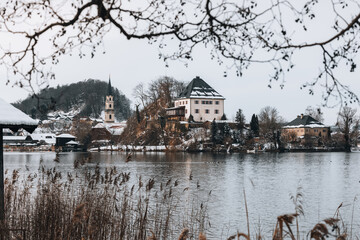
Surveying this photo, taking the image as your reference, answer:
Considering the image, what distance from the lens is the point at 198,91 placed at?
93688 mm

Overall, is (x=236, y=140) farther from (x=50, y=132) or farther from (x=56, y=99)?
(x=56, y=99)

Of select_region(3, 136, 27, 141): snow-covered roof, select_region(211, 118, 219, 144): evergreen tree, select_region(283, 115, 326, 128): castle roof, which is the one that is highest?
select_region(283, 115, 326, 128): castle roof

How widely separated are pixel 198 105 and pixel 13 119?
84575 millimetres

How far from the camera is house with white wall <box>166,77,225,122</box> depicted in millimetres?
90312

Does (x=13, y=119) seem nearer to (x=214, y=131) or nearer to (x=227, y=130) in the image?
(x=214, y=131)

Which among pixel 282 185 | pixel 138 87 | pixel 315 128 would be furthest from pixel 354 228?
pixel 315 128

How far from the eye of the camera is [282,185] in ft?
94.0

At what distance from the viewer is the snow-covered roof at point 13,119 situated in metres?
6.61

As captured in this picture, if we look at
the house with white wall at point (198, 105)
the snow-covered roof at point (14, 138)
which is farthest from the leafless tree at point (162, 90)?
the snow-covered roof at point (14, 138)

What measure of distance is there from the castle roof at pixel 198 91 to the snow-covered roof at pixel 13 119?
274 feet

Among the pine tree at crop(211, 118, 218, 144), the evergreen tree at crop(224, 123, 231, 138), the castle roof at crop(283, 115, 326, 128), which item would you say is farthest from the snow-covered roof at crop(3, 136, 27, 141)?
the castle roof at crop(283, 115, 326, 128)

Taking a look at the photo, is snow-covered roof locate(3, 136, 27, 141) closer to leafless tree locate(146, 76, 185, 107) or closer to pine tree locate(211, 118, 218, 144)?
leafless tree locate(146, 76, 185, 107)

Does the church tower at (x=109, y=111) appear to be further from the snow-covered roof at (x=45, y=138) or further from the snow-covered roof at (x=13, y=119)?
the snow-covered roof at (x=13, y=119)

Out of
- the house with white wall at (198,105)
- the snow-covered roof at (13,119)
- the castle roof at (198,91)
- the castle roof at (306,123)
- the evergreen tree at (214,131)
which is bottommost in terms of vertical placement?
the snow-covered roof at (13,119)
